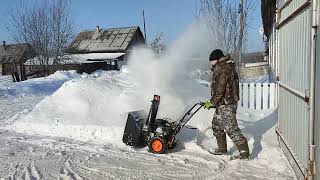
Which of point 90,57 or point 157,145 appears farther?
point 90,57

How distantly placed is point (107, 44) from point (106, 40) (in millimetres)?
1236

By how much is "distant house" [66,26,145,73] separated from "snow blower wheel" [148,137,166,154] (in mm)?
37463

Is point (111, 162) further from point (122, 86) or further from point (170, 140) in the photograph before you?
point (122, 86)

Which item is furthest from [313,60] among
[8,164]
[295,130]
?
[8,164]

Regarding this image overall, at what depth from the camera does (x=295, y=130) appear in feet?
18.7

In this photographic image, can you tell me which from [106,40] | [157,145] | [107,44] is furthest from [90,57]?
[157,145]

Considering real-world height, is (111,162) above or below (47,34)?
below

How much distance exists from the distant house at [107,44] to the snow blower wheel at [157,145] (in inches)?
1475

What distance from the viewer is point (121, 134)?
8.36 metres

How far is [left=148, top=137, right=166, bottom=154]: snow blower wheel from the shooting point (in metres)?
7.01

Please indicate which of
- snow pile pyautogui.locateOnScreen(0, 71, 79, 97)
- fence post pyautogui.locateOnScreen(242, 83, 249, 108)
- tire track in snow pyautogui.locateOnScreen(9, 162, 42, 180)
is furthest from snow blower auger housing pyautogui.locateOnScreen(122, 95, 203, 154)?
snow pile pyautogui.locateOnScreen(0, 71, 79, 97)

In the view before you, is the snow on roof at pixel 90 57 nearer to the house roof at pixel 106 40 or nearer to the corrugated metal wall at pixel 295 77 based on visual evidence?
the house roof at pixel 106 40

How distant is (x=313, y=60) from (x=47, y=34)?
101 feet

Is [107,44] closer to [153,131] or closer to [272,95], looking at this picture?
[272,95]
